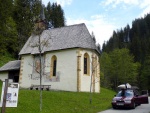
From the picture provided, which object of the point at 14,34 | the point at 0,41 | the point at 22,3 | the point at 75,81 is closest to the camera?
the point at 75,81

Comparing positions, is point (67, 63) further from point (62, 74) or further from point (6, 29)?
point (6, 29)

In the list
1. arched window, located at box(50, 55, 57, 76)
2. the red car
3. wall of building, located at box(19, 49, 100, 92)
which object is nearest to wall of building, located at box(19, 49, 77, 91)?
wall of building, located at box(19, 49, 100, 92)

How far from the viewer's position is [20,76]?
33.2 meters

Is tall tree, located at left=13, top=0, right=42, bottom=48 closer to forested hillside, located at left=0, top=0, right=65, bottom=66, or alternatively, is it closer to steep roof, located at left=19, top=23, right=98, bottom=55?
forested hillside, located at left=0, top=0, right=65, bottom=66

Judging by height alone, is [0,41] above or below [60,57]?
above

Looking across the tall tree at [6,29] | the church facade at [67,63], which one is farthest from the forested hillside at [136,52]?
the church facade at [67,63]

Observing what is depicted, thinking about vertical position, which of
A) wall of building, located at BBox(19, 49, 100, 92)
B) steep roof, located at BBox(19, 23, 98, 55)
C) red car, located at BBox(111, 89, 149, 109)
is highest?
steep roof, located at BBox(19, 23, 98, 55)

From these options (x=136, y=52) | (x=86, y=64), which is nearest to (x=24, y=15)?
(x=86, y=64)

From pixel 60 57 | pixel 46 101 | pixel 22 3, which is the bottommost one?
pixel 46 101

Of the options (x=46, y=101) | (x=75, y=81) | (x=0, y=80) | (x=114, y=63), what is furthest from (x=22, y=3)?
(x=46, y=101)

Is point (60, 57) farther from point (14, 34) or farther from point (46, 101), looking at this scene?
point (14, 34)

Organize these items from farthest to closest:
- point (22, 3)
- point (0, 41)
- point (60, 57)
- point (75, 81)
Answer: point (22, 3)
point (0, 41)
point (60, 57)
point (75, 81)

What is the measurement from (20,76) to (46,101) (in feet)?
54.6

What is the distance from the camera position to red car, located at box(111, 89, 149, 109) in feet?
58.9
